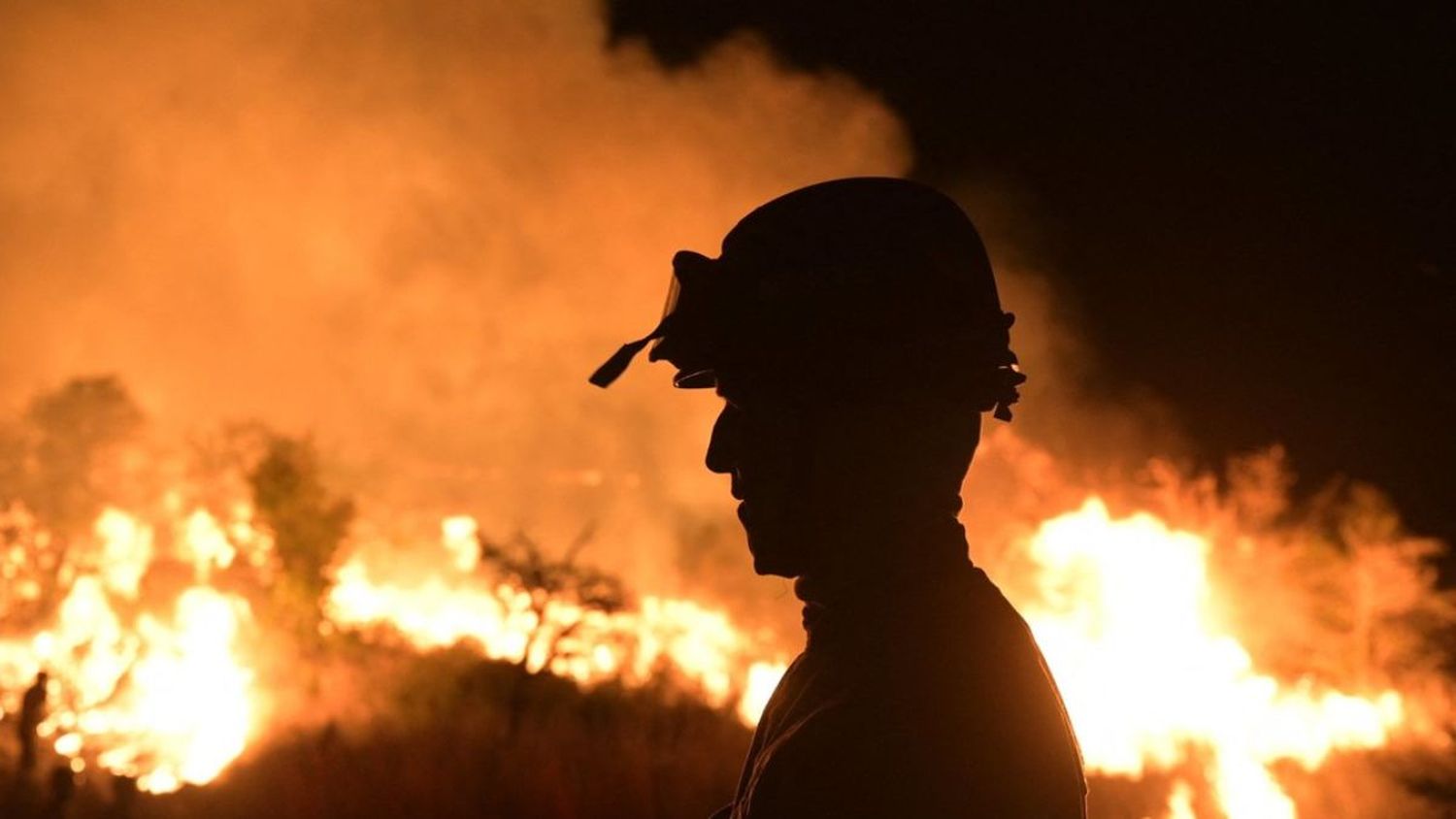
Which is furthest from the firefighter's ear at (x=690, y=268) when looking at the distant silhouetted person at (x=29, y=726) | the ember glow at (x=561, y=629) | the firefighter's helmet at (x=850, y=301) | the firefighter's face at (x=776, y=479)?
the ember glow at (x=561, y=629)

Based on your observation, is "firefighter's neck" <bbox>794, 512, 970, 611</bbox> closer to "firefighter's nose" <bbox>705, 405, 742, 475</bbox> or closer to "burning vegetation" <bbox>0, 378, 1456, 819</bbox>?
"firefighter's nose" <bbox>705, 405, 742, 475</bbox>

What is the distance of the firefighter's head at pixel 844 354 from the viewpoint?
1.55 m

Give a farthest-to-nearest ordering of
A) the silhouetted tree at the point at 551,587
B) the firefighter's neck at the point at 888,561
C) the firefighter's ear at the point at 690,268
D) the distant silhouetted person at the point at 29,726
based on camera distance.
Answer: the silhouetted tree at the point at 551,587 < the distant silhouetted person at the point at 29,726 < the firefighter's ear at the point at 690,268 < the firefighter's neck at the point at 888,561

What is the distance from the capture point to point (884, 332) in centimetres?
155

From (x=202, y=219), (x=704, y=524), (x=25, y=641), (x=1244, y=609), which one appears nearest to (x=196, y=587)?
(x=25, y=641)

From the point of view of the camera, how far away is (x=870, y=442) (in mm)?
1547

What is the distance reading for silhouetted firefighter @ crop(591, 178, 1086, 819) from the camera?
4.58ft

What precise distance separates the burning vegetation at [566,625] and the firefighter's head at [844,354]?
32.7 feet

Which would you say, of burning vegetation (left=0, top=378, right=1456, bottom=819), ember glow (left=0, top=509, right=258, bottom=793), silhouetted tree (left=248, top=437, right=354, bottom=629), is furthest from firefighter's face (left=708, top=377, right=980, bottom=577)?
silhouetted tree (left=248, top=437, right=354, bottom=629)

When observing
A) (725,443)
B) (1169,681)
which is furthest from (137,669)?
(725,443)

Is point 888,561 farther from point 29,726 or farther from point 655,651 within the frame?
point 655,651

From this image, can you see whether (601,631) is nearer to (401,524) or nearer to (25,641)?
(401,524)

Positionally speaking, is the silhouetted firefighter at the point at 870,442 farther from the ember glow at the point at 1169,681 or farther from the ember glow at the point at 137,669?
the ember glow at the point at 137,669

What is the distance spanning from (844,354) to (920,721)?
0.51 metres
